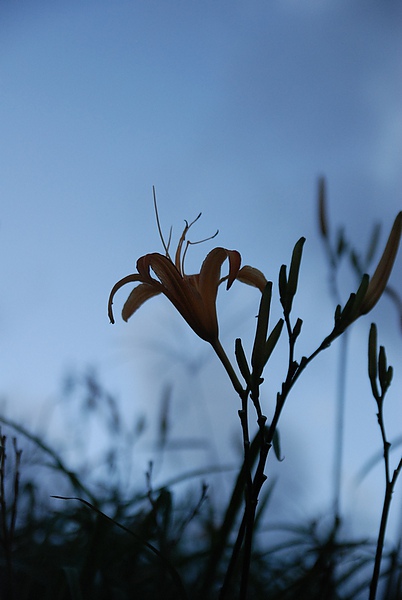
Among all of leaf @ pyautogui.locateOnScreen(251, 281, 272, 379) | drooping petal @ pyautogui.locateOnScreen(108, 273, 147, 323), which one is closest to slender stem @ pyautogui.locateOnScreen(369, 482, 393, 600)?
leaf @ pyautogui.locateOnScreen(251, 281, 272, 379)

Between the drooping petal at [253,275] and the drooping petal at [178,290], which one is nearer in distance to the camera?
the drooping petal at [178,290]

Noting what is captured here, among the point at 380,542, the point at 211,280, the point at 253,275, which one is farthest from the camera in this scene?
the point at 253,275

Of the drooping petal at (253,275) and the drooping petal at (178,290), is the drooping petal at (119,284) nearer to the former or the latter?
the drooping petal at (178,290)

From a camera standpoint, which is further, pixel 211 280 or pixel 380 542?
pixel 211 280

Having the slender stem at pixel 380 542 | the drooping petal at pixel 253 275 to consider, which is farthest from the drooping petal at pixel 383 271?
the slender stem at pixel 380 542

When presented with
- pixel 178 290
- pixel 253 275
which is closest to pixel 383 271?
pixel 253 275

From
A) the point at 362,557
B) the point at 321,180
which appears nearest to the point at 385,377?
the point at 362,557

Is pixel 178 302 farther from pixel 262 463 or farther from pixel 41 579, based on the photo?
pixel 41 579

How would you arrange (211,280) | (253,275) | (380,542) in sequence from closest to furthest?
(380,542) → (211,280) → (253,275)

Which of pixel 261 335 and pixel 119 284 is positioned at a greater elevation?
pixel 119 284

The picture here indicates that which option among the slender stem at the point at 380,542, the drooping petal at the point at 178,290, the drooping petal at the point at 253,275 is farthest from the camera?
the drooping petal at the point at 253,275

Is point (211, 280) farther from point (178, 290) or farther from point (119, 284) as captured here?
point (119, 284)

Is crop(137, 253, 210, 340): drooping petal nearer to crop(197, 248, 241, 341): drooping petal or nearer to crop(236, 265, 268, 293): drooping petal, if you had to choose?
crop(197, 248, 241, 341): drooping petal
